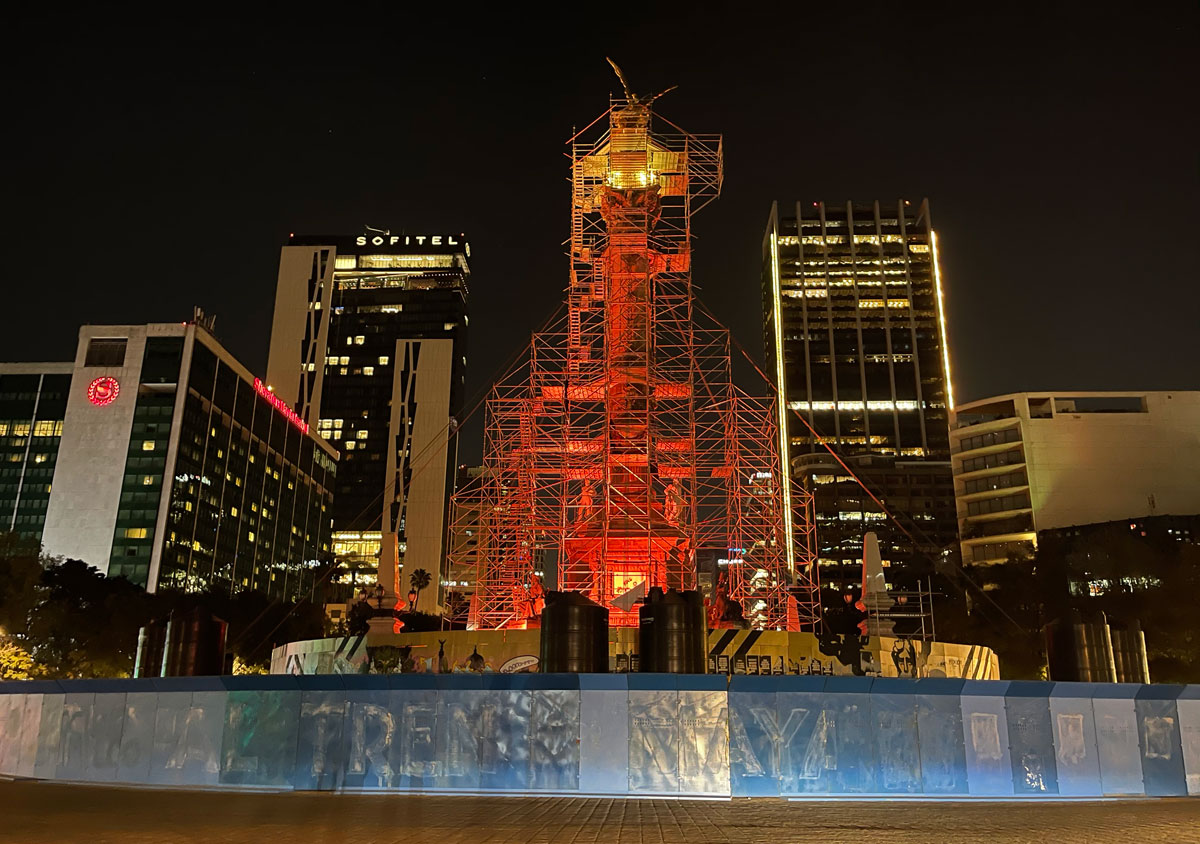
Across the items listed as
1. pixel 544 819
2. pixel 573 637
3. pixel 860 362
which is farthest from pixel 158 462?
pixel 860 362

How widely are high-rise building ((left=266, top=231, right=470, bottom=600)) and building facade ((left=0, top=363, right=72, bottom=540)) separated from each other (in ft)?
190

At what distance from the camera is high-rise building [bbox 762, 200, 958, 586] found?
138 metres

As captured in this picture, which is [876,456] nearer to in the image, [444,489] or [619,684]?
[444,489]

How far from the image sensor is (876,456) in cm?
14138

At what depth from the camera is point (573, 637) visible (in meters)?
21.1

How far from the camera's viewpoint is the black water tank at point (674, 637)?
20.8 m

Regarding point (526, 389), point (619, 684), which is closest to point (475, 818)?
point (619, 684)

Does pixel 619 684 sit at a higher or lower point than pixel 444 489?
lower

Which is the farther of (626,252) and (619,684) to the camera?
(626,252)

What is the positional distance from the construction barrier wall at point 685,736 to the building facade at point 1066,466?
93.9 meters

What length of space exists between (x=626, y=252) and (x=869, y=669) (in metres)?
23.1

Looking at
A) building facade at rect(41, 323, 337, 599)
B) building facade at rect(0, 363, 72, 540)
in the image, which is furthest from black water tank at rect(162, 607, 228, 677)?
building facade at rect(0, 363, 72, 540)

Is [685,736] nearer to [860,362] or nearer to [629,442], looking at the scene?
[629,442]

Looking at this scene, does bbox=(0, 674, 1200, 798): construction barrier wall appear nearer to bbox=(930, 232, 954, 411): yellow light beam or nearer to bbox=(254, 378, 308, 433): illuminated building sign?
bbox=(254, 378, 308, 433): illuminated building sign
